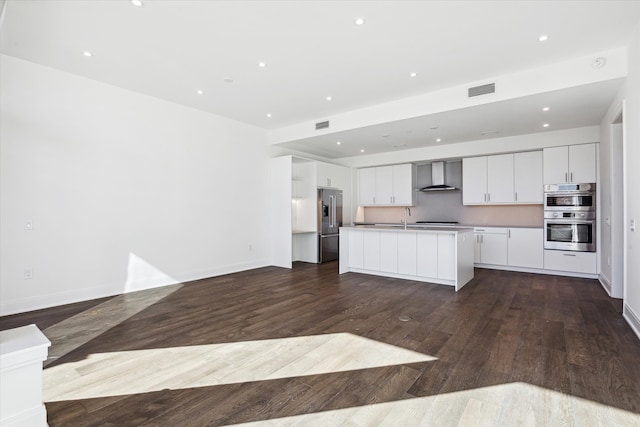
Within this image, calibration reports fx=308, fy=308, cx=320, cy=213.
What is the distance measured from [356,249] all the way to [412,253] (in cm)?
111

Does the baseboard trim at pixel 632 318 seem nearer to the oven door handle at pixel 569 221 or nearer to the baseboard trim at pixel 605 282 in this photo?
the baseboard trim at pixel 605 282

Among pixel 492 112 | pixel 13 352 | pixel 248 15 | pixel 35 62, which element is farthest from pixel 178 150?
pixel 492 112

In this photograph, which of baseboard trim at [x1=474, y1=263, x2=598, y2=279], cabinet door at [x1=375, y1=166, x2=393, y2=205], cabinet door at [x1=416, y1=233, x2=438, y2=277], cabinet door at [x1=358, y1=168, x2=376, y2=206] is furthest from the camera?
cabinet door at [x1=358, y1=168, x2=376, y2=206]

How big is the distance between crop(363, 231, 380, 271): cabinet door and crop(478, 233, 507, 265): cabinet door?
2.54m

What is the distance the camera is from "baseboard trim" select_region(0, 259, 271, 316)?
366cm

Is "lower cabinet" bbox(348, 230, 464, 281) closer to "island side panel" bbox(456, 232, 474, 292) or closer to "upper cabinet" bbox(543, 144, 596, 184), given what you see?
"island side panel" bbox(456, 232, 474, 292)

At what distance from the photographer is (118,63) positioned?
3.81 m

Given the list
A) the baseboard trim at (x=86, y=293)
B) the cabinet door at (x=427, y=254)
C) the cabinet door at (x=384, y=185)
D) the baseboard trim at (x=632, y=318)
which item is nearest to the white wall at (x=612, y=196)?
the baseboard trim at (x=632, y=318)

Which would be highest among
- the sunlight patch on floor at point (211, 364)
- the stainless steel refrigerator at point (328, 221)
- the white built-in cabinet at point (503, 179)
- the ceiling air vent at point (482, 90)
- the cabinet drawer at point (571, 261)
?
the ceiling air vent at point (482, 90)

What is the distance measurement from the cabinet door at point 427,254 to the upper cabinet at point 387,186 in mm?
2876

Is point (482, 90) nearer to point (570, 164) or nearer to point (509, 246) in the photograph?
point (570, 164)

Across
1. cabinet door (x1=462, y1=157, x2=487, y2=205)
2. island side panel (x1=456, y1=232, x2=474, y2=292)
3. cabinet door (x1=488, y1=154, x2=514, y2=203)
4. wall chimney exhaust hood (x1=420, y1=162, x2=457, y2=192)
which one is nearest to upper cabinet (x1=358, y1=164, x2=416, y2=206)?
wall chimney exhaust hood (x1=420, y1=162, x2=457, y2=192)

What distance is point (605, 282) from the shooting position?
4.79 m

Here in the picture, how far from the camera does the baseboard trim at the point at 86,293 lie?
12.0 ft
